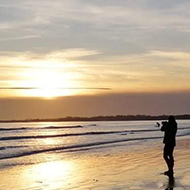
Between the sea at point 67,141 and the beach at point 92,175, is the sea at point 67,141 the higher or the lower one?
the higher one

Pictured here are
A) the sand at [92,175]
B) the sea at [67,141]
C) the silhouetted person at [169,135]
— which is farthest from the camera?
the sea at [67,141]

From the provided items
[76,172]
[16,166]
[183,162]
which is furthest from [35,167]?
[183,162]

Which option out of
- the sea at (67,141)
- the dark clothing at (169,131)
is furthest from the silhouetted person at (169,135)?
the sea at (67,141)

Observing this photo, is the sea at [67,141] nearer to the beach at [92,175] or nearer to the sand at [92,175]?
the sand at [92,175]

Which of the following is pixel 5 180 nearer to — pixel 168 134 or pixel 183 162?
pixel 168 134

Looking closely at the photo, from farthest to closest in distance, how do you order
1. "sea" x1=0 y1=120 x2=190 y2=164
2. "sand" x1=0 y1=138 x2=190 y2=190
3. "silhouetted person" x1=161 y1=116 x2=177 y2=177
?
1. "sea" x1=0 y1=120 x2=190 y2=164
2. "silhouetted person" x1=161 y1=116 x2=177 y2=177
3. "sand" x1=0 y1=138 x2=190 y2=190

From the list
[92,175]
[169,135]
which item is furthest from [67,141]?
[169,135]

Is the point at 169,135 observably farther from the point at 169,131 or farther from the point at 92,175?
the point at 92,175

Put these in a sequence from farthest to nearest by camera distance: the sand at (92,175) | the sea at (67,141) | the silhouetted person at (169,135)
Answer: the sea at (67,141) → the silhouetted person at (169,135) → the sand at (92,175)

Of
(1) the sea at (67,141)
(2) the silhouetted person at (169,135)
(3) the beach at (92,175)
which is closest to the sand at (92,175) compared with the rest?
(3) the beach at (92,175)

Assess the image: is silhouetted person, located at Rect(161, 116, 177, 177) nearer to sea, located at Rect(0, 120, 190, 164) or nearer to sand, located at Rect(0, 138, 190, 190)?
sand, located at Rect(0, 138, 190, 190)

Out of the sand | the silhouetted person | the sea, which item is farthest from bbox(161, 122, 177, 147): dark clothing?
the sea

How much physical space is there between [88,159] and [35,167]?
12.3 feet

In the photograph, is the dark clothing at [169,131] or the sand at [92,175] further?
the dark clothing at [169,131]
